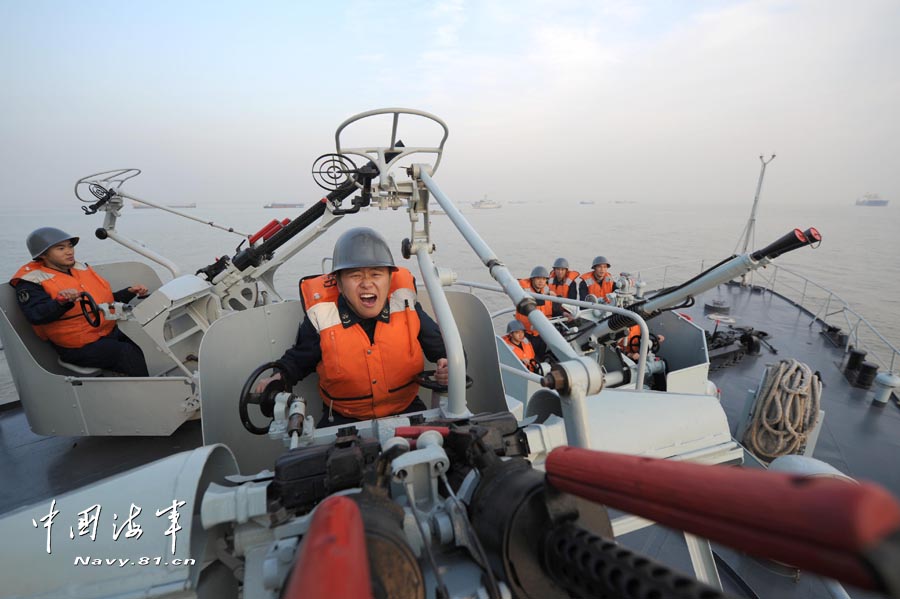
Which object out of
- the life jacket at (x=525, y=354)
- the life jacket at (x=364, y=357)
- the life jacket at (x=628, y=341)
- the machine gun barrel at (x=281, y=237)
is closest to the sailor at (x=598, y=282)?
the life jacket at (x=628, y=341)

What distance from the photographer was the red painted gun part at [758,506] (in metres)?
0.39

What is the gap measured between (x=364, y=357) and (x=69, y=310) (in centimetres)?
333

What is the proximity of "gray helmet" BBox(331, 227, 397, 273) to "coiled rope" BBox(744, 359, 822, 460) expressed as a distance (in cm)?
434

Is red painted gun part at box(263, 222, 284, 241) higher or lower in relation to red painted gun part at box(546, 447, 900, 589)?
higher

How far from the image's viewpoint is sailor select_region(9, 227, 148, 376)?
137 inches

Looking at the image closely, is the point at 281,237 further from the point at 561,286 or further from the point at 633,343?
the point at 633,343

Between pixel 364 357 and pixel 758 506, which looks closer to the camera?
pixel 758 506

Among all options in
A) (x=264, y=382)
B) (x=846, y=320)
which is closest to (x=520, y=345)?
(x=264, y=382)

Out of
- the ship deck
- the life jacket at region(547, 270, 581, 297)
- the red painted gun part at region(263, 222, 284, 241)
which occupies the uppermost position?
the red painted gun part at region(263, 222, 284, 241)

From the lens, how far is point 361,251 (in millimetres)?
2270

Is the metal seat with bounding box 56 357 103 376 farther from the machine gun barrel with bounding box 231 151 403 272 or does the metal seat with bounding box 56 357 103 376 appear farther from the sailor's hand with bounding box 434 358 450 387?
the sailor's hand with bounding box 434 358 450 387

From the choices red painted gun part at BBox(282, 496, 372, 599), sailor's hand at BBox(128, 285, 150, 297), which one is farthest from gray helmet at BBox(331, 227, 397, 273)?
sailor's hand at BBox(128, 285, 150, 297)

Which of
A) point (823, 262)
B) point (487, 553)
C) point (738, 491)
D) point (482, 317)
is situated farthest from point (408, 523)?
point (823, 262)

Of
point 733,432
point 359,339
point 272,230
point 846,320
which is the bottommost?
point 733,432
